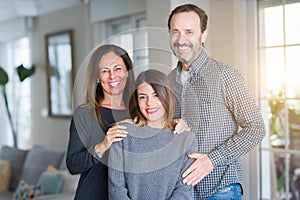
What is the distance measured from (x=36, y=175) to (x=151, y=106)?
9.63 ft

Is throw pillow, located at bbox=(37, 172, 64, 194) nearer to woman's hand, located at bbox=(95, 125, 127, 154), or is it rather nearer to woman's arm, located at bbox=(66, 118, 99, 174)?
woman's arm, located at bbox=(66, 118, 99, 174)

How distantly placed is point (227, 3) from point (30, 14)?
2.99m

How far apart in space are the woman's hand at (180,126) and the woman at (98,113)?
0.64ft

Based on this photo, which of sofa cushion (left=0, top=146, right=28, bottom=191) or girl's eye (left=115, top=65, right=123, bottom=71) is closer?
girl's eye (left=115, top=65, right=123, bottom=71)

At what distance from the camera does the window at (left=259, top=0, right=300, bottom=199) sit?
113 inches

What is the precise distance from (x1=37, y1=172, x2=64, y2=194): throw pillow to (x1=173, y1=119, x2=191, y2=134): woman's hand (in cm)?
215

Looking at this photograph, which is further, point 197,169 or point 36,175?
point 36,175

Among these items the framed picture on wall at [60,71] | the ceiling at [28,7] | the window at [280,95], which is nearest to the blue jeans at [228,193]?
the window at [280,95]

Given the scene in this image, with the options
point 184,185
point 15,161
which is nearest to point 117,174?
point 184,185

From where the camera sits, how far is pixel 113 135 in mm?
1812

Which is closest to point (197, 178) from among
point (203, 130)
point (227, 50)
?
point (203, 130)

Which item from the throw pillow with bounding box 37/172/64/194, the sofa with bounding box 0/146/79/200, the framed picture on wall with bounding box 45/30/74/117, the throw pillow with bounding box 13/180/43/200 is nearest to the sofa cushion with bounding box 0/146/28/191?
the sofa with bounding box 0/146/79/200

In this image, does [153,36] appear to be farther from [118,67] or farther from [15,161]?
[15,161]

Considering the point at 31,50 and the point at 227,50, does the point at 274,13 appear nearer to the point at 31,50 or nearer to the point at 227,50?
the point at 227,50
